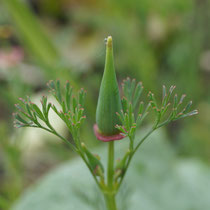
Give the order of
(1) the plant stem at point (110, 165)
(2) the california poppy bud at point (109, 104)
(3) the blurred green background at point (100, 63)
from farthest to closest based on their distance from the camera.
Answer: (3) the blurred green background at point (100, 63)
(1) the plant stem at point (110, 165)
(2) the california poppy bud at point (109, 104)

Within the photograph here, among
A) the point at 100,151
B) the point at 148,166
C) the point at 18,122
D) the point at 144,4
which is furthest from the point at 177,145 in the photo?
the point at 18,122

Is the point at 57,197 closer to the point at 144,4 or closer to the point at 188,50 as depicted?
the point at 188,50

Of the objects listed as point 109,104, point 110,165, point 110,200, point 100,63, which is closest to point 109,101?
point 109,104

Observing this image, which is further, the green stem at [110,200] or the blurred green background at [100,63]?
the blurred green background at [100,63]

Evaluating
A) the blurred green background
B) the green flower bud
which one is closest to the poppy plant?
the green flower bud

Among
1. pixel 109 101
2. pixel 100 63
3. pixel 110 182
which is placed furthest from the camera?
pixel 100 63

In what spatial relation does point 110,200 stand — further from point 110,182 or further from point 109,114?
point 109,114

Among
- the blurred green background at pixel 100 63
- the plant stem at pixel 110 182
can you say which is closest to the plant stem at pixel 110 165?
the plant stem at pixel 110 182

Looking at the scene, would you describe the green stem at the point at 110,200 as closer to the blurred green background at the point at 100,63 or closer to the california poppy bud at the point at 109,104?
the california poppy bud at the point at 109,104
